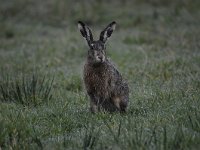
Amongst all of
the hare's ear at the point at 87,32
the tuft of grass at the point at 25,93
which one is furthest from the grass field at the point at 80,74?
the hare's ear at the point at 87,32

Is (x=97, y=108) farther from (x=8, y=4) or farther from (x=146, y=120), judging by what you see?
(x=8, y=4)

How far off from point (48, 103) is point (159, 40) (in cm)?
570

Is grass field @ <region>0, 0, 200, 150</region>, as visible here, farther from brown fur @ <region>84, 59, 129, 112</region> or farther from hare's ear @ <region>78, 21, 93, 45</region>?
hare's ear @ <region>78, 21, 93, 45</region>

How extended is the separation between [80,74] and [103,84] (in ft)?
9.82

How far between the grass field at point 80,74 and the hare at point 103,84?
0.70 feet

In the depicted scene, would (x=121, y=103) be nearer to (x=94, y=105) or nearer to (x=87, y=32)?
(x=94, y=105)

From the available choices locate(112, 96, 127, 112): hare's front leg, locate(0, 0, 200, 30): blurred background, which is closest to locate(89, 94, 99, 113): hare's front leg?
locate(112, 96, 127, 112): hare's front leg

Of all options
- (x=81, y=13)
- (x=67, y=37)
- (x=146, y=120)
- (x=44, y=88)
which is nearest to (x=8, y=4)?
(x=81, y=13)

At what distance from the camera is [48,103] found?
8.67 metres

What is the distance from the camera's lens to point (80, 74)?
11117 mm

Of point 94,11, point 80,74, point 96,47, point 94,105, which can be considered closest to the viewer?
point 96,47

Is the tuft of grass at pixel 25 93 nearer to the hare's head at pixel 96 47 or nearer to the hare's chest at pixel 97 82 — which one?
the hare's chest at pixel 97 82

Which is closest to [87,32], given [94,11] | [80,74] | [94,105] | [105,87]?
[105,87]

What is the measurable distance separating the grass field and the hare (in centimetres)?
21
